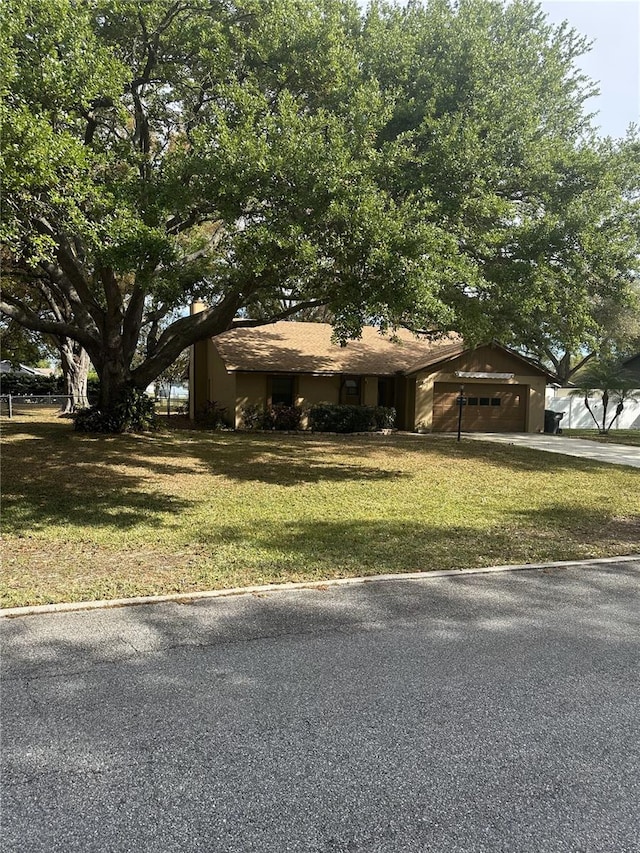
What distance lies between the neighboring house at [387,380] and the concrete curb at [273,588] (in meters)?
15.9

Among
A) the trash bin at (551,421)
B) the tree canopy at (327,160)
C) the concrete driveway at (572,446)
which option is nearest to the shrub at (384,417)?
the concrete driveway at (572,446)

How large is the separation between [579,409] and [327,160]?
24895 mm

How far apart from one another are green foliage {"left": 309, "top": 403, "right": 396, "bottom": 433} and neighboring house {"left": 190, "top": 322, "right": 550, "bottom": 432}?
1290 mm

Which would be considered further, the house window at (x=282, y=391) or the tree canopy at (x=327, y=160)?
the house window at (x=282, y=391)

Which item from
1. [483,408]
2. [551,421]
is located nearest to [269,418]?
[483,408]

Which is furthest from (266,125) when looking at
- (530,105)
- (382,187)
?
(530,105)

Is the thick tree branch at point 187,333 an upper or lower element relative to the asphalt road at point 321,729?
upper

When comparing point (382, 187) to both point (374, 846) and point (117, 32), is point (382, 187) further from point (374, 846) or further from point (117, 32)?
point (374, 846)

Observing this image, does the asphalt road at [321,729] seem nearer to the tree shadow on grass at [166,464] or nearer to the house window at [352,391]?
the tree shadow on grass at [166,464]

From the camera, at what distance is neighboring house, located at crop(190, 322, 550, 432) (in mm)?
21594

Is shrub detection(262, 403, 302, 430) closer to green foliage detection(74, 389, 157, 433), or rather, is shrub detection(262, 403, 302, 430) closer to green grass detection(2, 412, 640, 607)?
green foliage detection(74, 389, 157, 433)

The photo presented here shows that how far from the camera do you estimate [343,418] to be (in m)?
21.0

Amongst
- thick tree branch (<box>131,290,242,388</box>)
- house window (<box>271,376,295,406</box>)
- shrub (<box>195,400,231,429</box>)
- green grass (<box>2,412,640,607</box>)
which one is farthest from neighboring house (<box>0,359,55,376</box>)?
green grass (<box>2,412,640,607</box>)

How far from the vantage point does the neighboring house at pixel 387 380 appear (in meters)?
21.6
